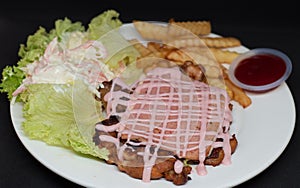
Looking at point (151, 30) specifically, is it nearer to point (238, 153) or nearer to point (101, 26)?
point (101, 26)

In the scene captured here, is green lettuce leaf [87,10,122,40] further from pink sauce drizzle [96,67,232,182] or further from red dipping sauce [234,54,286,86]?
red dipping sauce [234,54,286,86]

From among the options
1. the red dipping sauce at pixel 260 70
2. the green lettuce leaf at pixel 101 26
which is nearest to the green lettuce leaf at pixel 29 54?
the green lettuce leaf at pixel 101 26

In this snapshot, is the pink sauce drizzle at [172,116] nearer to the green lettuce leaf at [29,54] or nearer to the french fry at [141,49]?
the french fry at [141,49]

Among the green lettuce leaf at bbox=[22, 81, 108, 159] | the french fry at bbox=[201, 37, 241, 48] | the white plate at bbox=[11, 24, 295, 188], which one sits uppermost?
the green lettuce leaf at bbox=[22, 81, 108, 159]

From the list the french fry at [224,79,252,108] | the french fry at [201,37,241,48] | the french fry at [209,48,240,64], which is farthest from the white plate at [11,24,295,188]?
the french fry at [201,37,241,48]

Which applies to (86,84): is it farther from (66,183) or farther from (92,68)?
(66,183)

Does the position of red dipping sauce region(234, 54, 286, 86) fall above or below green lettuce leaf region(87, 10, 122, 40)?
below
